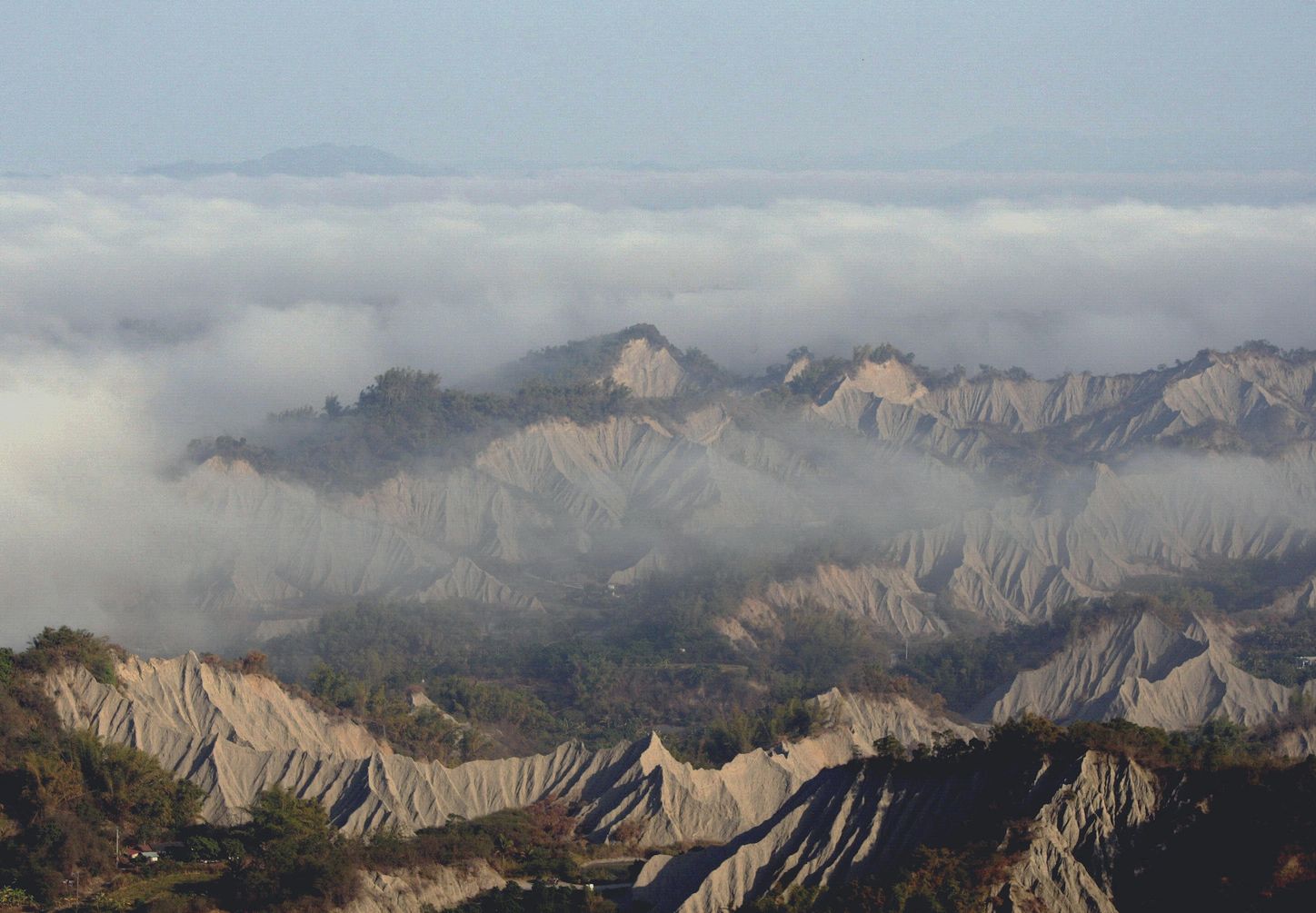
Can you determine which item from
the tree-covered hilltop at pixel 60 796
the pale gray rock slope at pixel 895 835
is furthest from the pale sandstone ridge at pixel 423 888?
the tree-covered hilltop at pixel 60 796

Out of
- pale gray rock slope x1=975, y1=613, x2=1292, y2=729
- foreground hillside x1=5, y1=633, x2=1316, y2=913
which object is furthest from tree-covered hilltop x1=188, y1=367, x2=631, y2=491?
foreground hillside x1=5, y1=633, x2=1316, y2=913

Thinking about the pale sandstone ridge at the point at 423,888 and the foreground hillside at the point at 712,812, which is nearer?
the foreground hillside at the point at 712,812

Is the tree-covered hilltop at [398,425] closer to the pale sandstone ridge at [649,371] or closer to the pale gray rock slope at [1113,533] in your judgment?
the pale sandstone ridge at [649,371]

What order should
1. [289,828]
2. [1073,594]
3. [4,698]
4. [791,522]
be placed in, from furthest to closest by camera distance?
1. [791,522]
2. [1073,594]
3. [4,698]
4. [289,828]

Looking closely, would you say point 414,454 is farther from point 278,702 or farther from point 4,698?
point 4,698

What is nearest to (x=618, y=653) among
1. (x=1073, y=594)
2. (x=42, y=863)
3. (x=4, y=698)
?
(x=1073, y=594)

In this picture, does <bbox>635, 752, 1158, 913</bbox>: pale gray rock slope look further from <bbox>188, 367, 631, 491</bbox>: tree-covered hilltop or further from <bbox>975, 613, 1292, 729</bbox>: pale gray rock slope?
<bbox>188, 367, 631, 491</bbox>: tree-covered hilltop

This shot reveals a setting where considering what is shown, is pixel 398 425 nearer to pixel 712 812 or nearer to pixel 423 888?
pixel 712 812

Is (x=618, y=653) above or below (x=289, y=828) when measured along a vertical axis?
below
